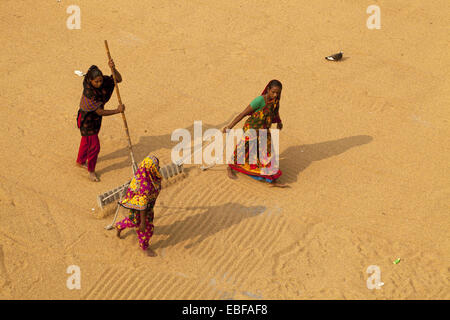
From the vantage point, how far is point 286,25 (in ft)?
44.3

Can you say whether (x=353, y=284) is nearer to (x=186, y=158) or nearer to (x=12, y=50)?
(x=186, y=158)

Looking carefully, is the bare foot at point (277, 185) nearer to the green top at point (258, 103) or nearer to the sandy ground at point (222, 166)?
the sandy ground at point (222, 166)

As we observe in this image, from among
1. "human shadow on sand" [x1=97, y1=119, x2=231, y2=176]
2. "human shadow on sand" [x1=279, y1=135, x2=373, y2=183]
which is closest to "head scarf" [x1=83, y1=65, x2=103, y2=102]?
"human shadow on sand" [x1=97, y1=119, x2=231, y2=176]

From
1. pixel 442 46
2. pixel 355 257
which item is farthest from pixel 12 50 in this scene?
pixel 442 46

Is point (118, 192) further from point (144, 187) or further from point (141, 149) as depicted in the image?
point (141, 149)

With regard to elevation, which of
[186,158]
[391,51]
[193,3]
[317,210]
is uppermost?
[193,3]

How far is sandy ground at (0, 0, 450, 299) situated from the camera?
6.74m

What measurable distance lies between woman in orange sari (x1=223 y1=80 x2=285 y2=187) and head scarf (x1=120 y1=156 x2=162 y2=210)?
190 cm

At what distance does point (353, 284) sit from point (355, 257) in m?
0.50

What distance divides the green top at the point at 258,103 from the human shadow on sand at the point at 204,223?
5.33 feet

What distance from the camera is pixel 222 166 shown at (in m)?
8.70

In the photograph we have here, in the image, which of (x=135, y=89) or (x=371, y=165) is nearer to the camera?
(x=371, y=165)

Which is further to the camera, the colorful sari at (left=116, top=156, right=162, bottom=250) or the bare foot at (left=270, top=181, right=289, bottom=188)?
the bare foot at (left=270, top=181, right=289, bottom=188)

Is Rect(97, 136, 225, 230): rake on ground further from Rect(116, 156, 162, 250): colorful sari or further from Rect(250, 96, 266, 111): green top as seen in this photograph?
Rect(250, 96, 266, 111): green top
